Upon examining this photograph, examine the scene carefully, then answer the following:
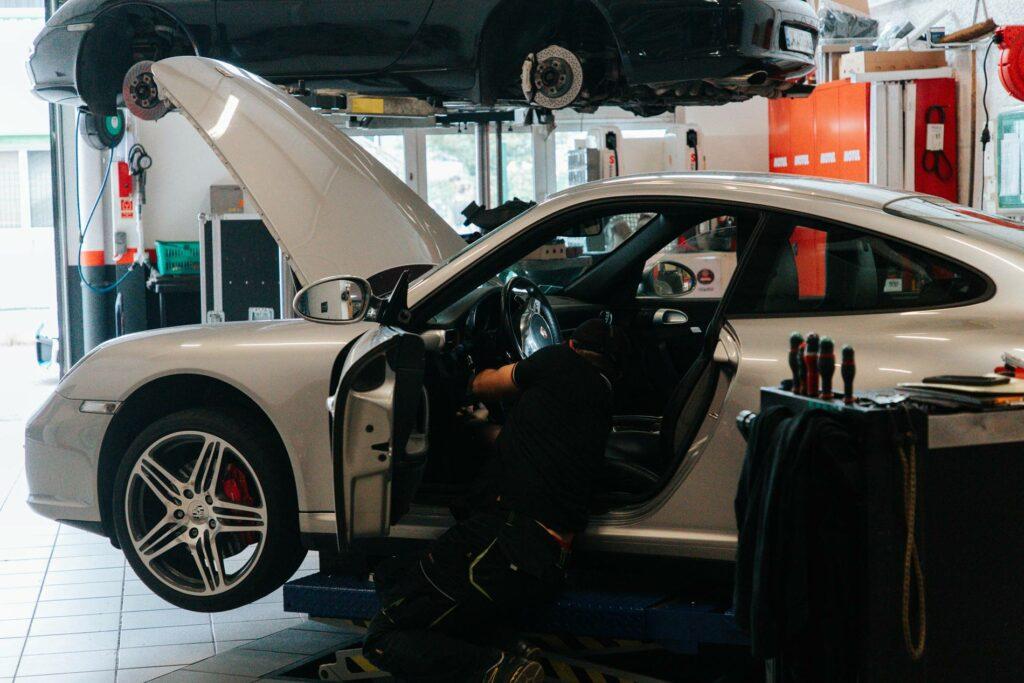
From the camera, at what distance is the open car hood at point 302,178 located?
13.9 feet

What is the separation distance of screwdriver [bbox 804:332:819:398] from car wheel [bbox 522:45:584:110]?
3.85m

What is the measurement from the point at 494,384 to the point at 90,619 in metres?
2.10

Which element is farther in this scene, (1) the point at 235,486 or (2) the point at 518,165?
(2) the point at 518,165

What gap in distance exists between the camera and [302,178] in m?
4.30

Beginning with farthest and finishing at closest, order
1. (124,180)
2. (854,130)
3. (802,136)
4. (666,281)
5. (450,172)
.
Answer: (450,172) < (124,180) < (802,136) < (854,130) < (666,281)

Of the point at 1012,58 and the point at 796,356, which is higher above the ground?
the point at 1012,58

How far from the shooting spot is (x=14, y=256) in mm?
17578

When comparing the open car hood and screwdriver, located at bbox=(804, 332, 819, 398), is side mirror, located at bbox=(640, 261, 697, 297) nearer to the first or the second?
the open car hood

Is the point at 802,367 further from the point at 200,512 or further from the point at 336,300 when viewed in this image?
the point at 200,512

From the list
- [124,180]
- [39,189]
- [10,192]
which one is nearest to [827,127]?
[124,180]

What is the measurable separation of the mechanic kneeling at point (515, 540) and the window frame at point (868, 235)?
42 centimetres

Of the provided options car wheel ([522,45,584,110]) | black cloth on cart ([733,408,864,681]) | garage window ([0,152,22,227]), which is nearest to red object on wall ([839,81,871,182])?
car wheel ([522,45,584,110])

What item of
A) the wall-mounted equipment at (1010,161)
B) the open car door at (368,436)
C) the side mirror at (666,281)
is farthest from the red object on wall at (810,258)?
the wall-mounted equipment at (1010,161)

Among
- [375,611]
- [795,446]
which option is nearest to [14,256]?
[375,611]
